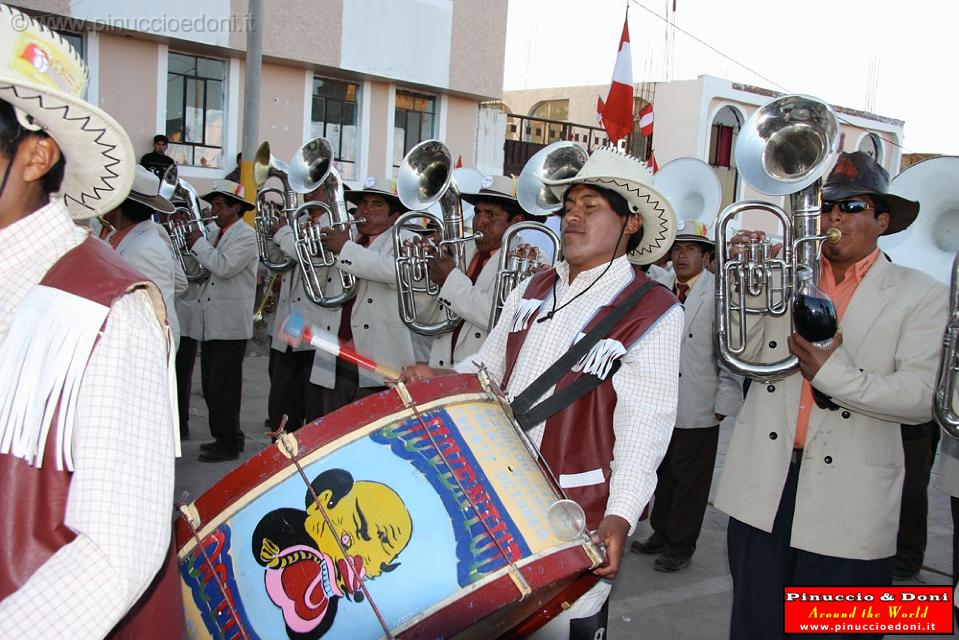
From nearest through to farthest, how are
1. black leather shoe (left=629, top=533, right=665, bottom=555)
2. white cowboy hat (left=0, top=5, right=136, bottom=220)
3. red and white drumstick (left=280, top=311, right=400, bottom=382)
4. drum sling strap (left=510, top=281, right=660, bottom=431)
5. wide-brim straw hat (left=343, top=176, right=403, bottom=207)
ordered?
white cowboy hat (left=0, top=5, right=136, bottom=220) < red and white drumstick (left=280, top=311, right=400, bottom=382) < drum sling strap (left=510, top=281, right=660, bottom=431) < black leather shoe (left=629, top=533, right=665, bottom=555) < wide-brim straw hat (left=343, top=176, right=403, bottom=207)

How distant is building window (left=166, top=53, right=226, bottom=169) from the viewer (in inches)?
509

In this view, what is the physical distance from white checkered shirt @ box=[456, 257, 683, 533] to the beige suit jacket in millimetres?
703

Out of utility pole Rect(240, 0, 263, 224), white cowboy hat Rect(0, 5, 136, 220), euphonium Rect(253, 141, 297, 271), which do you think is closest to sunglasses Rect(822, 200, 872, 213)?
white cowboy hat Rect(0, 5, 136, 220)

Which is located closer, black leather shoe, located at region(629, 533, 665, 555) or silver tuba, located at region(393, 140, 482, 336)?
black leather shoe, located at region(629, 533, 665, 555)

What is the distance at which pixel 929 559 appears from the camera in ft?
17.5

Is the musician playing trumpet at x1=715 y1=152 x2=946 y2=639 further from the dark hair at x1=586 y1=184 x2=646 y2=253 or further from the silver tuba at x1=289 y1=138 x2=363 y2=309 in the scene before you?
the silver tuba at x1=289 y1=138 x2=363 y2=309

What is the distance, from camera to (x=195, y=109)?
13.2 metres

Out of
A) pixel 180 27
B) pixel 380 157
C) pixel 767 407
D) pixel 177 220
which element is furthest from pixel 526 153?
pixel 767 407

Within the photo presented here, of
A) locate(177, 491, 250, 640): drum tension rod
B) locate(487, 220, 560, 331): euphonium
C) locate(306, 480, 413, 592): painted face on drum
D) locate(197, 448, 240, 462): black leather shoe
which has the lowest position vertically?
locate(197, 448, 240, 462): black leather shoe

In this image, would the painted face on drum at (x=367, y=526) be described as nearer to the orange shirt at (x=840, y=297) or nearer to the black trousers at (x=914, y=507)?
the orange shirt at (x=840, y=297)

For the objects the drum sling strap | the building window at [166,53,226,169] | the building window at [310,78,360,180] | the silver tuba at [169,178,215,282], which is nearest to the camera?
the drum sling strap

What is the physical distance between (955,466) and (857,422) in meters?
1.36

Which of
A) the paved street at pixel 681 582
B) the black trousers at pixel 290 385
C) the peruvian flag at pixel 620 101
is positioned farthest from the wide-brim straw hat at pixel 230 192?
the peruvian flag at pixel 620 101

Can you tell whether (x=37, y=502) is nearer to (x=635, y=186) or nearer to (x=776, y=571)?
(x=635, y=186)
